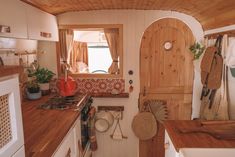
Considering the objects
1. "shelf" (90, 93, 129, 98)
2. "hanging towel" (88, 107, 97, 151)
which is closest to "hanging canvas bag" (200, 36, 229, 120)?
"shelf" (90, 93, 129, 98)

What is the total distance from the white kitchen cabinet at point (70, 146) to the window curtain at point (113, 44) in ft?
3.54

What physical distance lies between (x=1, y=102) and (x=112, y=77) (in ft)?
6.86

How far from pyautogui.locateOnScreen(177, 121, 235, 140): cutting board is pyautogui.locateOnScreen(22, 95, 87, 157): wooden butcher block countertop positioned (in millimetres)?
889

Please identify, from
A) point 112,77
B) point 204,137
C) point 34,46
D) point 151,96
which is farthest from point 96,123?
point 204,137

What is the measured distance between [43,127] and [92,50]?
210 cm

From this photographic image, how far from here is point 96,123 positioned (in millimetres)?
2760

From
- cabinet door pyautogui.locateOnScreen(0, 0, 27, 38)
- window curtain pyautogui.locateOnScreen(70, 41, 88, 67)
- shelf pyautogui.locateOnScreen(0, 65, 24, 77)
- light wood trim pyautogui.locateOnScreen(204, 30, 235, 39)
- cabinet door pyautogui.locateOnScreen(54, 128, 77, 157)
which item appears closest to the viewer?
shelf pyautogui.locateOnScreen(0, 65, 24, 77)

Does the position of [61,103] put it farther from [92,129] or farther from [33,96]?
[92,129]

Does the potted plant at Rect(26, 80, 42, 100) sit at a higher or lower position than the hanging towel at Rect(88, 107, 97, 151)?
higher

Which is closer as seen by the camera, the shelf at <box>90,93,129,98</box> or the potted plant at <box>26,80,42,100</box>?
the potted plant at <box>26,80,42,100</box>

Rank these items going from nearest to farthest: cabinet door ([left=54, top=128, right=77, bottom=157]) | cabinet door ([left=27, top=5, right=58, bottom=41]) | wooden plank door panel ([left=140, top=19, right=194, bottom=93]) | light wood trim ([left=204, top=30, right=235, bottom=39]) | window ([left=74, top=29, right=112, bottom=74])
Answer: cabinet door ([left=54, top=128, right=77, bottom=157]) < cabinet door ([left=27, top=5, right=58, bottom=41]) < light wood trim ([left=204, top=30, right=235, bottom=39]) < wooden plank door panel ([left=140, top=19, right=194, bottom=93]) < window ([left=74, top=29, right=112, bottom=74])

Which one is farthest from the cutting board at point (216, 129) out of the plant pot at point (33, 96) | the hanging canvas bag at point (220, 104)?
the plant pot at point (33, 96)

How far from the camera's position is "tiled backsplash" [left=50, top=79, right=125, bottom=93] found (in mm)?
2754

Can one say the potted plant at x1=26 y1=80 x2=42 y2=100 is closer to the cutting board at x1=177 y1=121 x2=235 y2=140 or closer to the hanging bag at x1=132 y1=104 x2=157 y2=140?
the hanging bag at x1=132 y1=104 x2=157 y2=140
